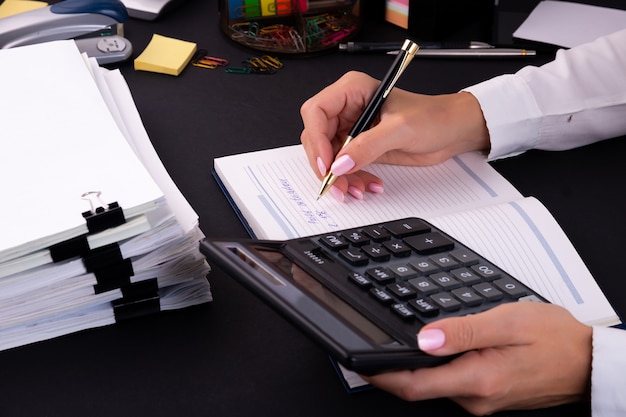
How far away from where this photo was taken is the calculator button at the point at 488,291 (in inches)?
24.1

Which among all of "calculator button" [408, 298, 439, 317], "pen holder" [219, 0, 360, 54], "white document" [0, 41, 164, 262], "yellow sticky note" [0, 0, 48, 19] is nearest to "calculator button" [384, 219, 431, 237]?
"calculator button" [408, 298, 439, 317]

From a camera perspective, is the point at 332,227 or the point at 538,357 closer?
the point at 538,357

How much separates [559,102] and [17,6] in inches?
33.9

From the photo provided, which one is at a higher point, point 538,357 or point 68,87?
point 68,87

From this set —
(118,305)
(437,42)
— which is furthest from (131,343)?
(437,42)

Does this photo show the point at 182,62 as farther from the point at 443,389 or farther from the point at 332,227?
the point at 443,389

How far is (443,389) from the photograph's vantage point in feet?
1.83

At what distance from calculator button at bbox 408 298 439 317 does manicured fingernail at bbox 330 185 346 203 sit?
9.4 inches

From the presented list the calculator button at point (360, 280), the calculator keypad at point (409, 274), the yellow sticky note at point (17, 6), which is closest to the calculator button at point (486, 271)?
the calculator keypad at point (409, 274)

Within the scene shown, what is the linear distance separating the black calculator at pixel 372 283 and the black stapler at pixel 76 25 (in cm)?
57

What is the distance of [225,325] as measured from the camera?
0.67 meters

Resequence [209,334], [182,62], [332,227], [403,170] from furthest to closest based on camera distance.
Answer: [182,62]
[403,170]
[332,227]
[209,334]

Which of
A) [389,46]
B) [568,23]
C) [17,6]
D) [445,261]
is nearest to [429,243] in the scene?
[445,261]

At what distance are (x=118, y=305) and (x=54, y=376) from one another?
0.08m
